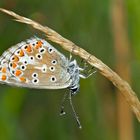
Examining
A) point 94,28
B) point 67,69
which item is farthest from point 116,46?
point 67,69

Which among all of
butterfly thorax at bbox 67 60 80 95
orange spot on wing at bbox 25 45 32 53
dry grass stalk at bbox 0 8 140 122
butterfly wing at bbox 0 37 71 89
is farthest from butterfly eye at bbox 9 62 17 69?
dry grass stalk at bbox 0 8 140 122

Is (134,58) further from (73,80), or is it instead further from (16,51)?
(16,51)

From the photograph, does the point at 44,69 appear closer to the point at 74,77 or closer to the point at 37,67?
the point at 37,67

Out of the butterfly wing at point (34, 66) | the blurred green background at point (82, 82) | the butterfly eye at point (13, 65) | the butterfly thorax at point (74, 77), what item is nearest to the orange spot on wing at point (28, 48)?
the butterfly wing at point (34, 66)

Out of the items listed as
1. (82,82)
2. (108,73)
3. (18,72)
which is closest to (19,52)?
(18,72)

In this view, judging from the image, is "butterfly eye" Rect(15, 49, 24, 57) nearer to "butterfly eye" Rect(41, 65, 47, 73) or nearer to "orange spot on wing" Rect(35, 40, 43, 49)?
"orange spot on wing" Rect(35, 40, 43, 49)

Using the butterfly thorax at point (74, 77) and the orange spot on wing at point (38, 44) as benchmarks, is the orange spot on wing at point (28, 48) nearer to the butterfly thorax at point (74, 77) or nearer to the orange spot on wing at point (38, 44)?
the orange spot on wing at point (38, 44)
